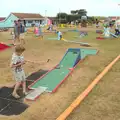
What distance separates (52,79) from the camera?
27.9ft

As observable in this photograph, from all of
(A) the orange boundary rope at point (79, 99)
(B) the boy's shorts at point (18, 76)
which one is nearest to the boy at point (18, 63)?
(B) the boy's shorts at point (18, 76)

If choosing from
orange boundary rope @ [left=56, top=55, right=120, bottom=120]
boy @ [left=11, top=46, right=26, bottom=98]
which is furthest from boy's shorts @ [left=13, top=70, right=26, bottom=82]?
orange boundary rope @ [left=56, top=55, right=120, bottom=120]

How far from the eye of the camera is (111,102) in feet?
20.9

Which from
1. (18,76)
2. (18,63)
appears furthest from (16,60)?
(18,76)

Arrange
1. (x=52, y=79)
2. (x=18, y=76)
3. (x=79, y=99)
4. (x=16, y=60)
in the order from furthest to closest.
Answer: (x=52, y=79), (x=18, y=76), (x=16, y=60), (x=79, y=99)

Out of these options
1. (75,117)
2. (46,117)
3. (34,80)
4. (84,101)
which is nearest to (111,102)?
(84,101)

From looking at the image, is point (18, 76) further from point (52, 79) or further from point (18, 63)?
point (52, 79)

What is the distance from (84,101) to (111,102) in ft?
2.19

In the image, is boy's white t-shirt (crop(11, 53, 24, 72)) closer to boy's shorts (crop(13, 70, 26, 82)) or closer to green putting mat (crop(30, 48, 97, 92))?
boy's shorts (crop(13, 70, 26, 82))

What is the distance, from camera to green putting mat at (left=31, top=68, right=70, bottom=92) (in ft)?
25.5

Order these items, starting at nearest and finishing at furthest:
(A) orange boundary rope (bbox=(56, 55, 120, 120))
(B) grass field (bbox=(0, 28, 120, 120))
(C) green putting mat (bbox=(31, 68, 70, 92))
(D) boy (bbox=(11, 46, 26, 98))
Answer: (A) orange boundary rope (bbox=(56, 55, 120, 120))
(B) grass field (bbox=(0, 28, 120, 120))
(D) boy (bbox=(11, 46, 26, 98))
(C) green putting mat (bbox=(31, 68, 70, 92))

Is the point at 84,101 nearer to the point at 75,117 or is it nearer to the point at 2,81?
the point at 75,117

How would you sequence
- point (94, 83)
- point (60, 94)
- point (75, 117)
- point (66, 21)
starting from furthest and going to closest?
point (66, 21) → point (94, 83) → point (60, 94) → point (75, 117)

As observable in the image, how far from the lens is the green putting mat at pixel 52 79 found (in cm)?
777
